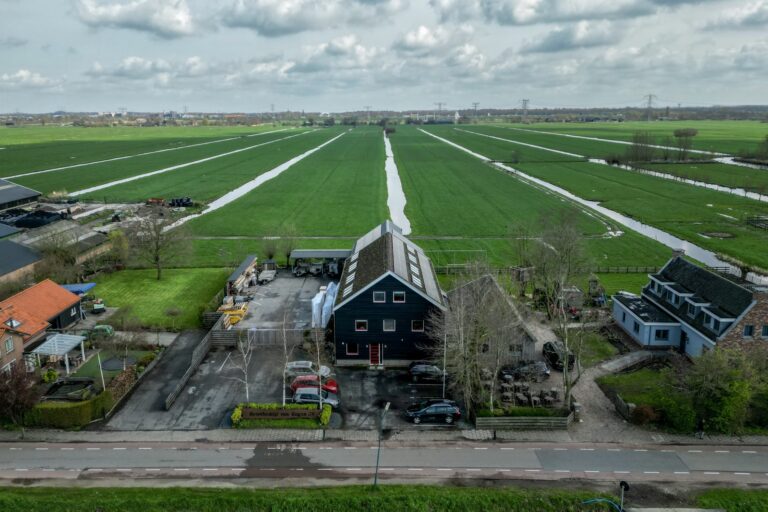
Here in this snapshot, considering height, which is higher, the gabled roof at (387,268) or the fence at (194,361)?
the gabled roof at (387,268)

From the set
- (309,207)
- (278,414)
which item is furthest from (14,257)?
(309,207)

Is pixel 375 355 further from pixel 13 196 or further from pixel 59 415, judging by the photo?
pixel 13 196

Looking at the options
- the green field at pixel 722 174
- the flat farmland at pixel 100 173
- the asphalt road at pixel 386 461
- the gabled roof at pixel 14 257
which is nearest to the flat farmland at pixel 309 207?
the gabled roof at pixel 14 257

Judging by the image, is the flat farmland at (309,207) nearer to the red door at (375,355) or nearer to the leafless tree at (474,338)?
the red door at (375,355)

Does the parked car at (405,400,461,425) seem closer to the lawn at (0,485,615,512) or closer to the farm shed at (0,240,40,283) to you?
the lawn at (0,485,615,512)

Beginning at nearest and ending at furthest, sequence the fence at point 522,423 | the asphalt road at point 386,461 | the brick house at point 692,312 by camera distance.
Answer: the asphalt road at point 386,461 < the fence at point 522,423 < the brick house at point 692,312

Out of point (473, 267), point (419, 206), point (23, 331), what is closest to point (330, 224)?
point (419, 206)

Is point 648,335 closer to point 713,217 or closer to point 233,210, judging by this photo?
point 713,217
